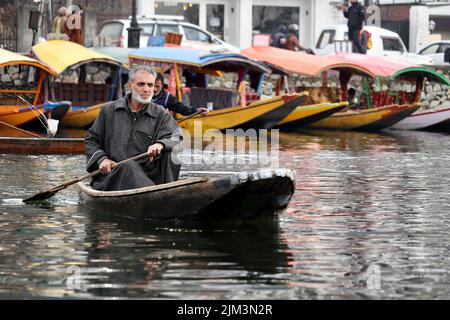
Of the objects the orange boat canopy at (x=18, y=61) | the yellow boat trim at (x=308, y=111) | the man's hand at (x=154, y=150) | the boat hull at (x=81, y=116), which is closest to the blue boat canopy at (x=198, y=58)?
the yellow boat trim at (x=308, y=111)

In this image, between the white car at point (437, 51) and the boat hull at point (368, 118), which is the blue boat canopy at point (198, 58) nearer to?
the boat hull at point (368, 118)

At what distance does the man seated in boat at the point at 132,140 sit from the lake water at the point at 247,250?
1.64ft

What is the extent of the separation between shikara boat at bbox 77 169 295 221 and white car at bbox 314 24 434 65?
23603 millimetres

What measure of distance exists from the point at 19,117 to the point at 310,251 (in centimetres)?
1539

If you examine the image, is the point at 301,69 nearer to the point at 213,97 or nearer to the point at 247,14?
the point at 213,97

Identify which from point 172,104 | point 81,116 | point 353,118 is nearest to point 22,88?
point 81,116

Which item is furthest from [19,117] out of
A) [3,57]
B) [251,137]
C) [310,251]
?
[310,251]

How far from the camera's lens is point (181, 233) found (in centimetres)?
1213

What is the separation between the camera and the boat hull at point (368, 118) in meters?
30.8

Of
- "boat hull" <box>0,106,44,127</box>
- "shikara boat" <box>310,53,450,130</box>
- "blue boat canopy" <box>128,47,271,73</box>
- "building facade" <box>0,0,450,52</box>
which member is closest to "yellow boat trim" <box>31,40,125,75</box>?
"blue boat canopy" <box>128,47,271,73</box>

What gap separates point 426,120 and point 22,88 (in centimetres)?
979

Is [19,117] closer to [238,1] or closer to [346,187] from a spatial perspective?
[346,187]

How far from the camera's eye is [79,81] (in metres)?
30.3

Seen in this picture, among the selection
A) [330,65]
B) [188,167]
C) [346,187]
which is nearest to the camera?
[346,187]
